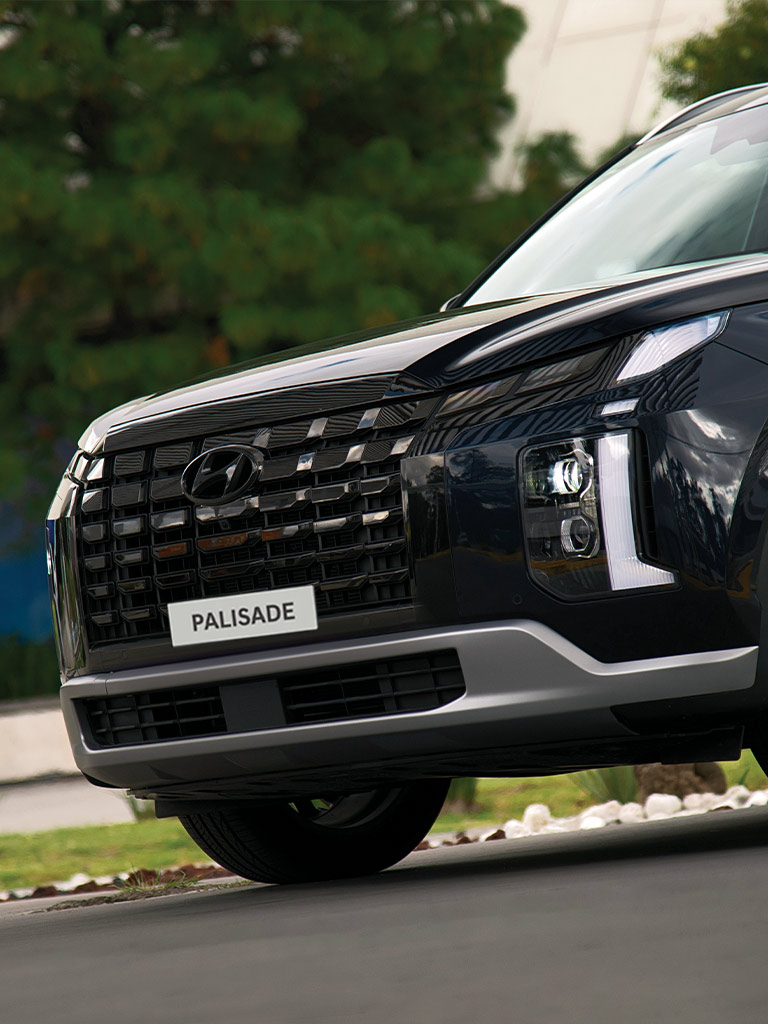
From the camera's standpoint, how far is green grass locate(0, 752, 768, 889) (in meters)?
7.23

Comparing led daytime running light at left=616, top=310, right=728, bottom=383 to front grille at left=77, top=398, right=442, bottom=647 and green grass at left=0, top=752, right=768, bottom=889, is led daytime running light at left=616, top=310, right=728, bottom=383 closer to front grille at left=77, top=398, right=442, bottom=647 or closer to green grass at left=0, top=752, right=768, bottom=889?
front grille at left=77, top=398, right=442, bottom=647

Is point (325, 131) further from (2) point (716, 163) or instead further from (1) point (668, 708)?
(1) point (668, 708)

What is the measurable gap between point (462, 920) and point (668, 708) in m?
0.73

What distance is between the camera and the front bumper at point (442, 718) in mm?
3975

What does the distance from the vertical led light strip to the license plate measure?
0.73 m

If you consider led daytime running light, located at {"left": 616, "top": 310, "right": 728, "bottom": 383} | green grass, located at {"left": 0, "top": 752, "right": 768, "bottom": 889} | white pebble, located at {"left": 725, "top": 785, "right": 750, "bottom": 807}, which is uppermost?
A: led daytime running light, located at {"left": 616, "top": 310, "right": 728, "bottom": 383}

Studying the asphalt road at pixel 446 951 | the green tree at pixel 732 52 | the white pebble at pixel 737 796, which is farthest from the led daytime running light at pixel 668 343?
the green tree at pixel 732 52

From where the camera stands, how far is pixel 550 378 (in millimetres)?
4043

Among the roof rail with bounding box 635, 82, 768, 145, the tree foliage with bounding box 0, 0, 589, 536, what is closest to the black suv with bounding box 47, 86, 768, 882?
the roof rail with bounding box 635, 82, 768, 145

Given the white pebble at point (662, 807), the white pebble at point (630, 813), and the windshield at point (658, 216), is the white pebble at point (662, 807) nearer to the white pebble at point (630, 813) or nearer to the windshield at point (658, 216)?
the white pebble at point (630, 813)

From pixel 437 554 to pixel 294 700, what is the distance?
54cm

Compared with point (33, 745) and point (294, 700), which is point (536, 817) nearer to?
point (294, 700)

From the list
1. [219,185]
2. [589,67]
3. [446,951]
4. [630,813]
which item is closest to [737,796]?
[630,813]

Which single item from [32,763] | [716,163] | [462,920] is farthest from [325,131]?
[462,920]
